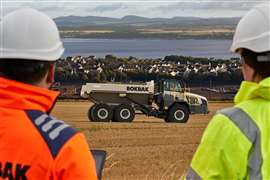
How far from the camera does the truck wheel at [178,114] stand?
26.1 metres

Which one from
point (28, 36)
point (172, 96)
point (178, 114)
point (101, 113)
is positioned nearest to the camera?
point (28, 36)

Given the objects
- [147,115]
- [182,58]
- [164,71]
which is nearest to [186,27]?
[182,58]

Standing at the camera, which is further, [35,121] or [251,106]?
[251,106]

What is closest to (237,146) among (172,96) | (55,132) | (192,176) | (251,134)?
(251,134)

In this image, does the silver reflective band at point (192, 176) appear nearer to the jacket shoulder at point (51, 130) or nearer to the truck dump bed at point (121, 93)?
the jacket shoulder at point (51, 130)

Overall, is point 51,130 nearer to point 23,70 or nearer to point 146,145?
point 23,70

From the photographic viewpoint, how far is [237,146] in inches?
96.7

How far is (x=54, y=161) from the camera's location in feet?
7.15

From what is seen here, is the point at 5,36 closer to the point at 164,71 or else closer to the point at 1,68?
the point at 1,68

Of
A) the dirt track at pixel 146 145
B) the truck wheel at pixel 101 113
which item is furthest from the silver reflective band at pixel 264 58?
the truck wheel at pixel 101 113

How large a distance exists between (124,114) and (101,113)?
858 mm

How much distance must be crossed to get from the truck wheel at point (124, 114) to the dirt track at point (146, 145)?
0.52 metres

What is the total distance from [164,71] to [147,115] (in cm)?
2140

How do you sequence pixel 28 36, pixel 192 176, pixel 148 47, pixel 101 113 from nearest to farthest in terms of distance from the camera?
pixel 28 36
pixel 192 176
pixel 101 113
pixel 148 47
